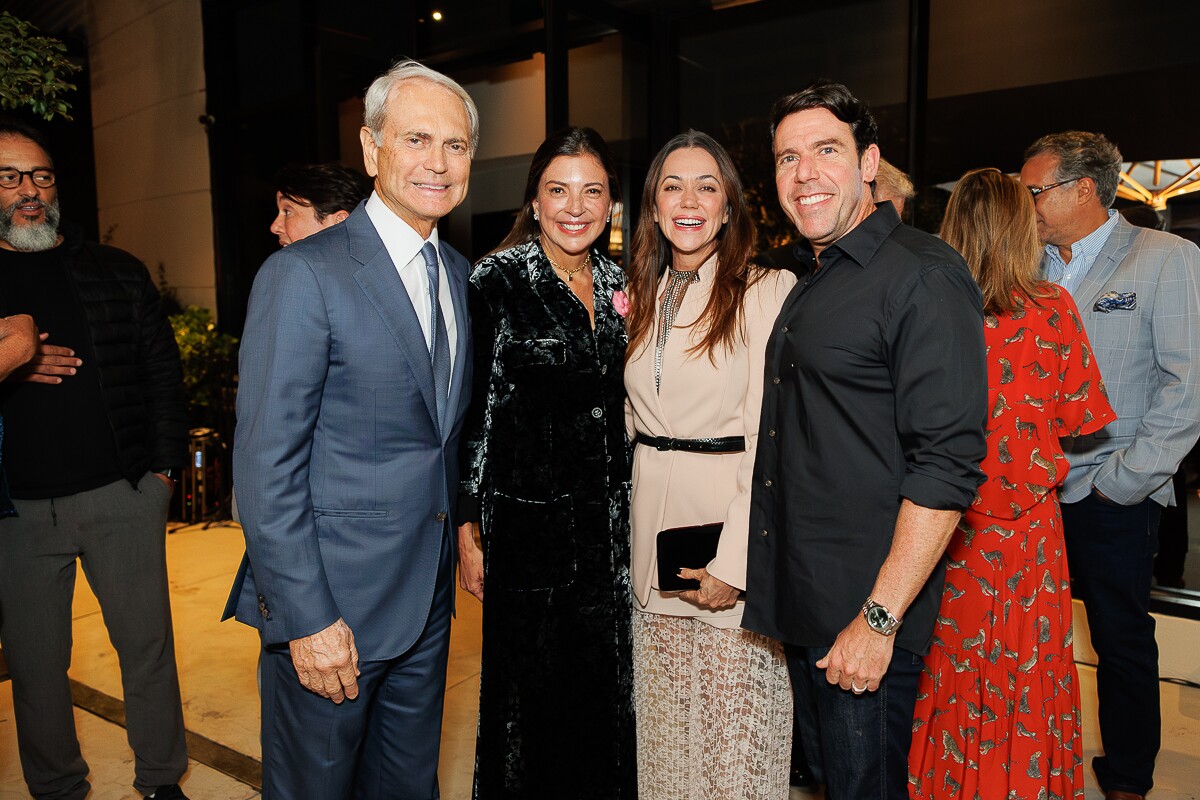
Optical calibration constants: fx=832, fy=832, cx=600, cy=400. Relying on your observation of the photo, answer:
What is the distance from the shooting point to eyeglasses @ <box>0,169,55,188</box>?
259 cm

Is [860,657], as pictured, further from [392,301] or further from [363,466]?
[392,301]

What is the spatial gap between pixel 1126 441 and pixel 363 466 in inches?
96.8

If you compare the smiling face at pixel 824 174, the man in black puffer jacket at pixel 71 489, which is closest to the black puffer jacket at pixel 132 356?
the man in black puffer jacket at pixel 71 489

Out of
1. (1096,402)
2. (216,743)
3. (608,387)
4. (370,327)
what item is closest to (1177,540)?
(1096,402)

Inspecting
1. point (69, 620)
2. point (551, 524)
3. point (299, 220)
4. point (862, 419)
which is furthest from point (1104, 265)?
point (69, 620)

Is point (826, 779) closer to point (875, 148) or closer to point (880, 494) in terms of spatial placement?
point (880, 494)

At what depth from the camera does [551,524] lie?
7.36 ft

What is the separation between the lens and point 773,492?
6.25ft

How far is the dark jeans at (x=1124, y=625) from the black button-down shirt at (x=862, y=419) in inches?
52.9

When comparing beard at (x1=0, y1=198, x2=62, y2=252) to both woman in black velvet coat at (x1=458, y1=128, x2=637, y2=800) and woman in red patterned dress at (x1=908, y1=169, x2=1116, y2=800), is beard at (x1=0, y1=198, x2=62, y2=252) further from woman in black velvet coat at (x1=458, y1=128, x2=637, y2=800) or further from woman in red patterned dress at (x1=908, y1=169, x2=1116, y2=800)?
woman in red patterned dress at (x1=908, y1=169, x2=1116, y2=800)

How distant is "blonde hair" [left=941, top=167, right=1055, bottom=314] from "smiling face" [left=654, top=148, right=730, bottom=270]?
28.7 inches

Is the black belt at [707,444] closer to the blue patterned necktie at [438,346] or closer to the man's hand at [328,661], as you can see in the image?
the blue patterned necktie at [438,346]

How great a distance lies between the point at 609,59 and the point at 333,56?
→ 263cm

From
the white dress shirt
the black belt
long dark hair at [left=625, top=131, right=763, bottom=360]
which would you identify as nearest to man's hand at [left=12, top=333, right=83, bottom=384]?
the white dress shirt
